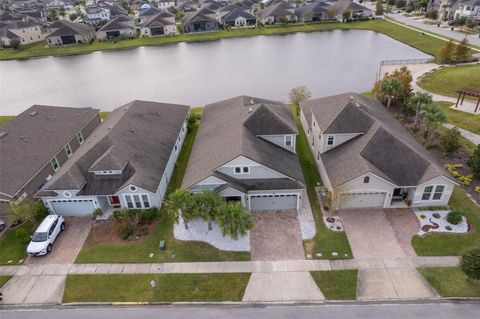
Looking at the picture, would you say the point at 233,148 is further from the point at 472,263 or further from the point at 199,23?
the point at 199,23

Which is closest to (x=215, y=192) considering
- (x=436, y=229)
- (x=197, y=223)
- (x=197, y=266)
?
(x=197, y=223)

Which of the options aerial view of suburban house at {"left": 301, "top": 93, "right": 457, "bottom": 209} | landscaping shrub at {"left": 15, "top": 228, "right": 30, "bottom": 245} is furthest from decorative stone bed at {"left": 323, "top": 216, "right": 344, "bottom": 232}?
landscaping shrub at {"left": 15, "top": 228, "right": 30, "bottom": 245}

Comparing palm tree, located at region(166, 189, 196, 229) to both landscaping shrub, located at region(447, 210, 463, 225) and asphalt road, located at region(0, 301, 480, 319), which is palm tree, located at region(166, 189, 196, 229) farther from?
landscaping shrub, located at region(447, 210, 463, 225)

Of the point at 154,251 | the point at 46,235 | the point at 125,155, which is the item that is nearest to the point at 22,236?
the point at 46,235

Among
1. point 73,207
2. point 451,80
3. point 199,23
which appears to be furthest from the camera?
point 199,23

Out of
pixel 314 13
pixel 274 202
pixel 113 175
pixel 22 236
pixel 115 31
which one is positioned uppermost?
pixel 314 13

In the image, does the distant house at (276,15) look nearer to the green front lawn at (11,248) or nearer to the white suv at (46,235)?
the white suv at (46,235)

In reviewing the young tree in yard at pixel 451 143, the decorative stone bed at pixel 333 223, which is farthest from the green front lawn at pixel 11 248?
the young tree in yard at pixel 451 143
